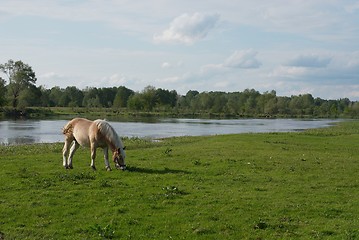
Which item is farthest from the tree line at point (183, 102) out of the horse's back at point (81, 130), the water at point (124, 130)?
the horse's back at point (81, 130)

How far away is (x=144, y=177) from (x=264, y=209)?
5.67 metres

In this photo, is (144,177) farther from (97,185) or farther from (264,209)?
(264,209)

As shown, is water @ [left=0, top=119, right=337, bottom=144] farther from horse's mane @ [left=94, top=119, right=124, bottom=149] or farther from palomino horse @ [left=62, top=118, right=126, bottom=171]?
horse's mane @ [left=94, top=119, right=124, bottom=149]

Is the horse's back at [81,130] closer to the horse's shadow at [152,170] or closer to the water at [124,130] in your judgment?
the horse's shadow at [152,170]

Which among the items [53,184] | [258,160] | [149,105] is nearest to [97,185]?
[53,184]

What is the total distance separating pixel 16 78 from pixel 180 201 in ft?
331

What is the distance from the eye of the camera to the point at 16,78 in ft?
338

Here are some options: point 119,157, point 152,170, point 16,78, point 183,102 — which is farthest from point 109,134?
point 183,102

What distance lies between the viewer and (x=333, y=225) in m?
10.3

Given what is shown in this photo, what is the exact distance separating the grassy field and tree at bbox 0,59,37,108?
90.8 meters

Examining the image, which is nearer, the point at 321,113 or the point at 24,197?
the point at 24,197

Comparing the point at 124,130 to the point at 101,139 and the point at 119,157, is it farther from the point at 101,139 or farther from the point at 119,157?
the point at 119,157

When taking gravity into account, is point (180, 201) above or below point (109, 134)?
below

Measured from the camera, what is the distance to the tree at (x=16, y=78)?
10312 centimetres
